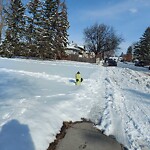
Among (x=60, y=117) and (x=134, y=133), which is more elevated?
(x=60, y=117)

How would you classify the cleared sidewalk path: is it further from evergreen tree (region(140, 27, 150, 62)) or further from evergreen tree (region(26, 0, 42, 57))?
evergreen tree (region(140, 27, 150, 62))

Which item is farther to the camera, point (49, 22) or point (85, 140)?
point (49, 22)

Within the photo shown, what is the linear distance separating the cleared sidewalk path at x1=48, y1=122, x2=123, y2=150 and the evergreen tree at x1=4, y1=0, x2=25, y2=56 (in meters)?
37.9

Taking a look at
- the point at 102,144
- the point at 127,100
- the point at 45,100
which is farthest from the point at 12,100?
the point at 127,100

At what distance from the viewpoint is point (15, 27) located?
142 ft

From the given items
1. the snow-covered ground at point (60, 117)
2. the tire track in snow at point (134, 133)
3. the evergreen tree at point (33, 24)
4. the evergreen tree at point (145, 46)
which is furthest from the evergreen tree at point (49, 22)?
the tire track in snow at point (134, 133)

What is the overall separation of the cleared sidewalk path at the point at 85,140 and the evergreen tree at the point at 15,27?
37889 millimetres

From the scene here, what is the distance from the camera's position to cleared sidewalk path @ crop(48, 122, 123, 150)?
4.63m

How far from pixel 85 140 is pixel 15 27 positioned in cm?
4133

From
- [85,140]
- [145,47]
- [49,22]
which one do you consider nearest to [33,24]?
[49,22]

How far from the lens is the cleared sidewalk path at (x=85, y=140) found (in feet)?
15.2

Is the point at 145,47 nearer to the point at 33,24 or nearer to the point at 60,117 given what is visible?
the point at 33,24

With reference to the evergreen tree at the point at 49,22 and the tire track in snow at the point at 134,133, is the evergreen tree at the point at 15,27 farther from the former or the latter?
the tire track in snow at the point at 134,133

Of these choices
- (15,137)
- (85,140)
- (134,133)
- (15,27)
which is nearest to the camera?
(15,137)
